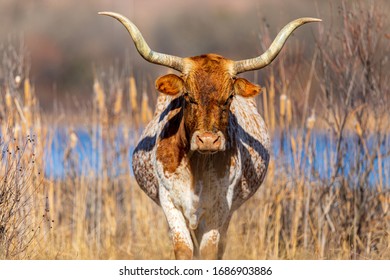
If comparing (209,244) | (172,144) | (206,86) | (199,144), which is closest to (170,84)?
(206,86)

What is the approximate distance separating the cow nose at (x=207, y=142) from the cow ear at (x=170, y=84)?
23.9 inches

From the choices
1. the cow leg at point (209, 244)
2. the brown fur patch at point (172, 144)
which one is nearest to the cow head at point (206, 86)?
the brown fur patch at point (172, 144)

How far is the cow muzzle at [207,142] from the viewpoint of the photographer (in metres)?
6.88

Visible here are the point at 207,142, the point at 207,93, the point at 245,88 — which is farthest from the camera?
the point at 245,88

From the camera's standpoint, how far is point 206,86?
713cm

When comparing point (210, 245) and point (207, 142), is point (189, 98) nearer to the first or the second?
point (207, 142)

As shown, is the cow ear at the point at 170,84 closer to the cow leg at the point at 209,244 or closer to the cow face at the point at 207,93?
the cow face at the point at 207,93

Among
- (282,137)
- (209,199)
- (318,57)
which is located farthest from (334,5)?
(209,199)

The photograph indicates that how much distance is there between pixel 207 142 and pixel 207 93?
1.44ft

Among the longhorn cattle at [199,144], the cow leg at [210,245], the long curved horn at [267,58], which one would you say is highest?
the long curved horn at [267,58]

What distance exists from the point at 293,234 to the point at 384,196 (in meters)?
1.09

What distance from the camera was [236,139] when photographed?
25.8 feet

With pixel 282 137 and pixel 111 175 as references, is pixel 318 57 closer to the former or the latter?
pixel 282 137

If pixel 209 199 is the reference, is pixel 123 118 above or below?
above
